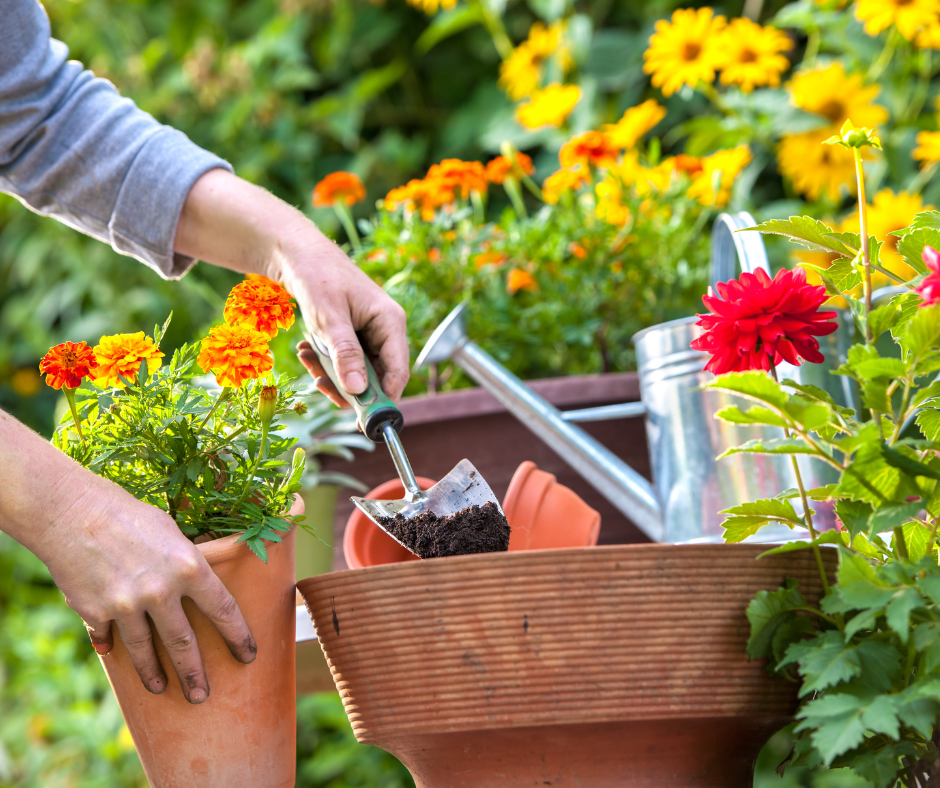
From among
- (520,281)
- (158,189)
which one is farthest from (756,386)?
(520,281)

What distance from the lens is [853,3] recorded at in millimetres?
1588

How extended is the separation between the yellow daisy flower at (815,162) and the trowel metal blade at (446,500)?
1.10m

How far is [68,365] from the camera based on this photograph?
581 millimetres

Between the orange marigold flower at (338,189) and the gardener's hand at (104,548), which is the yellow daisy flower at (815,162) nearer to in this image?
the orange marigold flower at (338,189)

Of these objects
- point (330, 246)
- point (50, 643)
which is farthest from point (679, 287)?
point (50, 643)

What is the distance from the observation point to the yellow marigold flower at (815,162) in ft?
4.98

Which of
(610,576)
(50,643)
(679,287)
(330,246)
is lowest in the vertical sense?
(50,643)

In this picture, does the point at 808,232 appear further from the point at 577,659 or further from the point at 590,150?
the point at 590,150

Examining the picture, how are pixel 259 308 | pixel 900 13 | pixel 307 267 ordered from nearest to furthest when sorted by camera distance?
pixel 259 308, pixel 307 267, pixel 900 13

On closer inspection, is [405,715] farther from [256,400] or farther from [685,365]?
[685,365]

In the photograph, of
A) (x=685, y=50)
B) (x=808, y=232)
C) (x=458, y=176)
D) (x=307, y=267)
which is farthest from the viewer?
(x=685, y=50)

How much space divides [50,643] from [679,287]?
71.6 inches

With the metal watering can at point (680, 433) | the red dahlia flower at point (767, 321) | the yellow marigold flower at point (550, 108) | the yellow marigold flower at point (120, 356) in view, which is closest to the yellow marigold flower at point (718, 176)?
the yellow marigold flower at point (550, 108)

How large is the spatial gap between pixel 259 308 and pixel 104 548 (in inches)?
8.1
